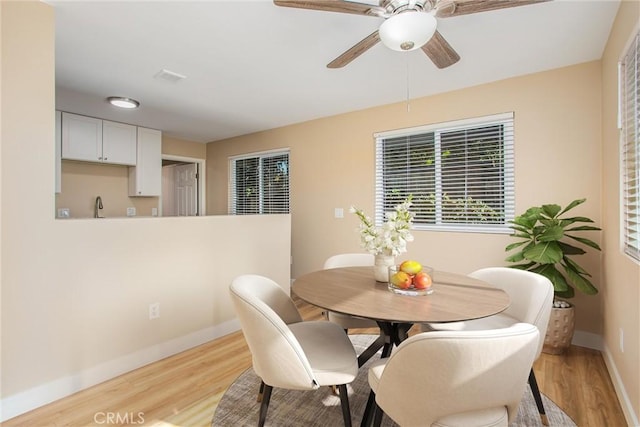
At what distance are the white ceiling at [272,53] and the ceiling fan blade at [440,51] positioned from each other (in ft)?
0.95

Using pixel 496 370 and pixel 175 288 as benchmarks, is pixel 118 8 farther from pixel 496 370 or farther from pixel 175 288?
pixel 496 370

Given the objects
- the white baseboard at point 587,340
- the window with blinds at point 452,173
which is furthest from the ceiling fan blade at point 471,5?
the white baseboard at point 587,340

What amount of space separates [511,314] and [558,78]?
2.13 metres

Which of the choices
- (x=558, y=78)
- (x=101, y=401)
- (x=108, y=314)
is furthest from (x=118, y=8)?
(x=558, y=78)

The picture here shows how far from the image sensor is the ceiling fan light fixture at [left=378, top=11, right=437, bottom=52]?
1.44 metres

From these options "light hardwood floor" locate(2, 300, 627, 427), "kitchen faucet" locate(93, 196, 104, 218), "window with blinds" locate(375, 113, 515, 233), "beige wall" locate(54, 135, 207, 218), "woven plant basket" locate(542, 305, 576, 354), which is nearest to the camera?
"light hardwood floor" locate(2, 300, 627, 427)

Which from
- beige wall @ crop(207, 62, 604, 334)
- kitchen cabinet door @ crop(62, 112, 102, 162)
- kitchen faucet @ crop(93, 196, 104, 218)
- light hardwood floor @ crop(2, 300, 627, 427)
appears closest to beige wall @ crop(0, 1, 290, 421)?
light hardwood floor @ crop(2, 300, 627, 427)

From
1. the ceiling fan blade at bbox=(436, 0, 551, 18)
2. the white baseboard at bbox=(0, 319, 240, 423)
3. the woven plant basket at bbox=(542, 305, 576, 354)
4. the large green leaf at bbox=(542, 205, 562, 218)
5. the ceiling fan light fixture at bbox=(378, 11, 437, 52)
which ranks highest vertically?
the ceiling fan blade at bbox=(436, 0, 551, 18)

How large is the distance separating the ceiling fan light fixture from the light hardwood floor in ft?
7.20

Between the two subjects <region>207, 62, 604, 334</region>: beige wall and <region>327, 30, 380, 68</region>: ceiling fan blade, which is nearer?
<region>327, 30, 380, 68</region>: ceiling fan blade

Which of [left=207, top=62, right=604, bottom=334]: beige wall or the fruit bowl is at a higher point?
[left=207, top=62, right=604, bottom=334]: beige wall

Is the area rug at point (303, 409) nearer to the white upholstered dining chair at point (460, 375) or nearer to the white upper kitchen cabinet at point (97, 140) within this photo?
the white upholstered dining chair at point (460, 375)

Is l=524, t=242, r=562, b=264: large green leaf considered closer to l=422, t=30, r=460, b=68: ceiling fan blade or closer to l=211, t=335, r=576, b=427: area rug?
l=211, t=335, r=576, b=427: area rug

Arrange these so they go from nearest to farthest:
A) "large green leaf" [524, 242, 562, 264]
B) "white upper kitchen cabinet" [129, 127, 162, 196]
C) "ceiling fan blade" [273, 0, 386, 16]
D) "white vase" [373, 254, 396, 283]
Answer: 1. "ceiling fan blade" [273, 0, 386, 16]
2. "white vase" [373, 254, 396, 283]
3. "large green leaf" [524, 242, 562, 264]
4. "white upper kitchen cabinet" [129, 127, 162, 196]
